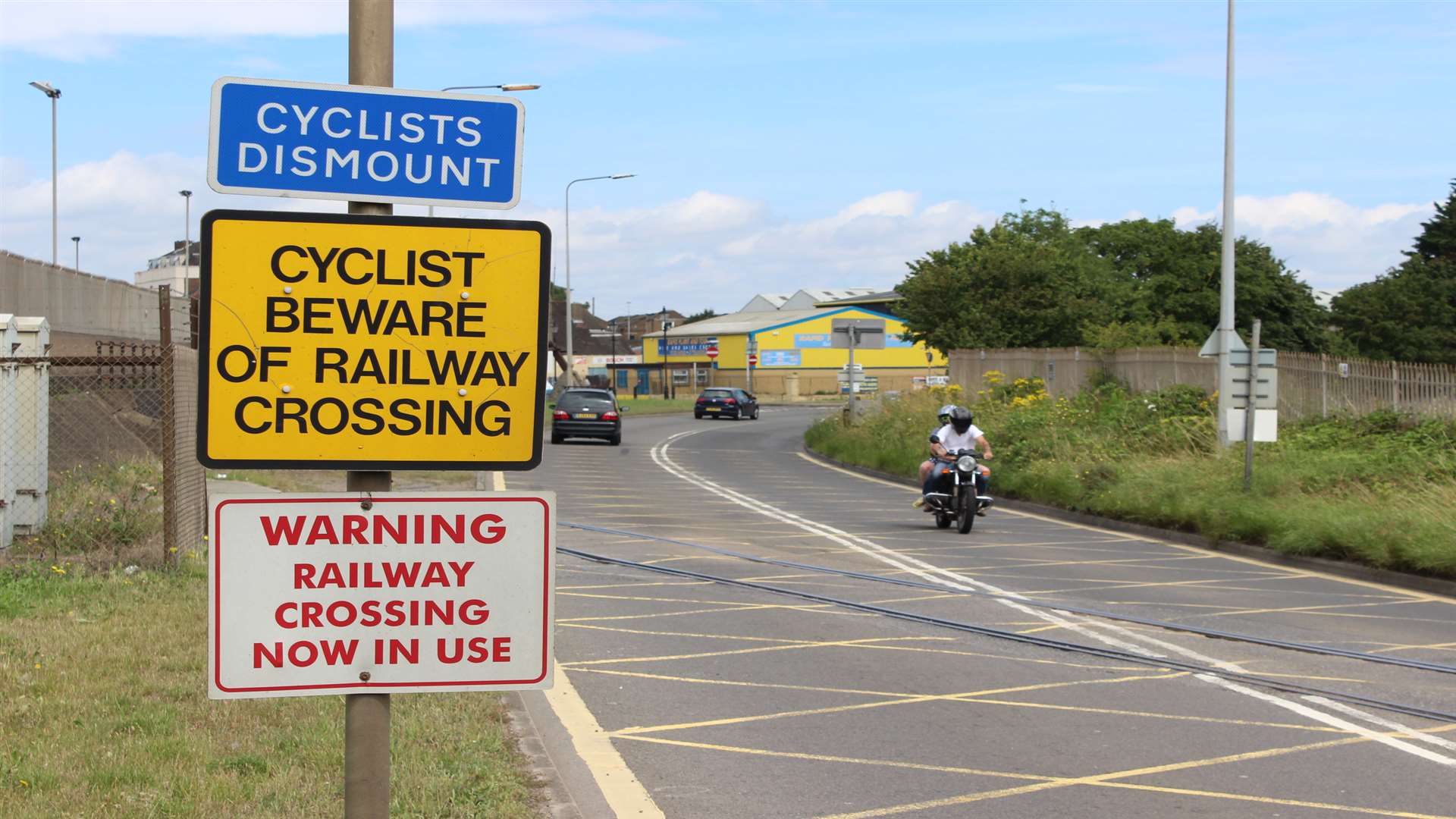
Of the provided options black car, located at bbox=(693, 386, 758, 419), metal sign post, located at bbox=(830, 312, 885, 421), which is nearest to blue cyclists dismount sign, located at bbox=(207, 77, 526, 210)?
metal sign post, located at bbox=(830, 312, 885, 421)

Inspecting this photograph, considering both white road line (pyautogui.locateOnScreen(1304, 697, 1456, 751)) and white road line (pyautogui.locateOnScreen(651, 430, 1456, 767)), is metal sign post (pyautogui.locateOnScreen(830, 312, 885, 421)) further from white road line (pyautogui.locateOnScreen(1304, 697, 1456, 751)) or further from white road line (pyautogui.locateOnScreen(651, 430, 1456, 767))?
white road line (pyautogui.locateOnScreen(1304, 697, 1456, 751))

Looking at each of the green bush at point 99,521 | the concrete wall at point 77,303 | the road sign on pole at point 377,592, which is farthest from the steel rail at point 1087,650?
the concrete wall at point 77,303

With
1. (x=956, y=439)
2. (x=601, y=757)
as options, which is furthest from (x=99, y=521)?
(x=956, y=439)

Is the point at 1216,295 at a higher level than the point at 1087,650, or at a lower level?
higher

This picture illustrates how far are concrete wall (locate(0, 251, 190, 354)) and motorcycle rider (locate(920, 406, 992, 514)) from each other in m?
9.72

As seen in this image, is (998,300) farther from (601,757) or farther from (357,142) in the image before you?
(357,142)

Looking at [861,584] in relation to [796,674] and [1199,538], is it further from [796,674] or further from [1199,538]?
[1199,538]

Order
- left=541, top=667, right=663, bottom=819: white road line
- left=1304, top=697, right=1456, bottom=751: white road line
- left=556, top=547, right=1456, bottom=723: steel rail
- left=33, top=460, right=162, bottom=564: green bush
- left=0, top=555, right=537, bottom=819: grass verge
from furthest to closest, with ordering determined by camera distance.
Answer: left=33, top=460, right=162, bottom=564: green bush, left=556, top=547, right=1456, bottom=723: steel rail, left=1304, top=697, right=1456, bottom=751: white road line, left=541, top=667, right=663, bottom=819: white road line, left=0, top=555, right=537, bottom=819: grass verge

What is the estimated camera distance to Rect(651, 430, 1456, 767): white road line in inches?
287

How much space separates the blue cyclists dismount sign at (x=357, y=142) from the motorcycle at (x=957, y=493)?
1468 cm

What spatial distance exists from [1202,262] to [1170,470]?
2002 inches

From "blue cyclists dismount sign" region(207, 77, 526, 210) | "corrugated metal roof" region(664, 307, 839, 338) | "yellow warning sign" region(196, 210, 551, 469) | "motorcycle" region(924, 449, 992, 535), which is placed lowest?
"motorcycle" region(924, 449, 992, 535)

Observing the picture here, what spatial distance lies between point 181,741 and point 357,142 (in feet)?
12.9

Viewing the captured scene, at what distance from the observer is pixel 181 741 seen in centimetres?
637
